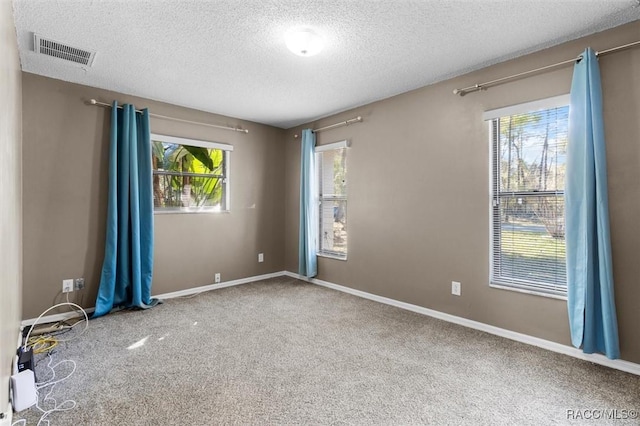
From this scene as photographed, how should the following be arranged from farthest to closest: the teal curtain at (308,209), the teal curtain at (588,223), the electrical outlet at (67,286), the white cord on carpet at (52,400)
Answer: the teal curtain at (308,209) < the electrical outlet at (67,286) < the teal curtain at (588,223) < the white cord on carpet at (52,400)

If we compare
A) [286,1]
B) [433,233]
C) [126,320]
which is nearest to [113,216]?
[126,320]

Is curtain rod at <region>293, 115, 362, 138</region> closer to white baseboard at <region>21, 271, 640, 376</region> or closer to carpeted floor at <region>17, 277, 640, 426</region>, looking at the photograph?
white baseboard at <region>21, 271, 640, 376</region>

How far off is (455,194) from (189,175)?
3289 mm

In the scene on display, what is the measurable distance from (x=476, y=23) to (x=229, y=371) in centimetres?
299

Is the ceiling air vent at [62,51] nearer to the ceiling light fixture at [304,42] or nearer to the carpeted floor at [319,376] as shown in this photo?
the ceiling light fixture at [304,42]

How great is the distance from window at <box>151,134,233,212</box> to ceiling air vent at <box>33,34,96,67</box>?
1122mm

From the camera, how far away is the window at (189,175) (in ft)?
12.8

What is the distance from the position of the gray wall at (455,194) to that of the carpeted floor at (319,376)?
35 cm

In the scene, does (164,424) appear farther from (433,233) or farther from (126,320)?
(433,233)

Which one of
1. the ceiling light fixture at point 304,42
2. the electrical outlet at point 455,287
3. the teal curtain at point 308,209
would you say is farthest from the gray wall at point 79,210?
the electrical outlet at point 455,287

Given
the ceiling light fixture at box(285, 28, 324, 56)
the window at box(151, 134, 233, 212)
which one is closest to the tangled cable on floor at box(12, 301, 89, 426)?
the window at box(151, 134, 233, 212)

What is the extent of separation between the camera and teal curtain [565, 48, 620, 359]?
2.15 meters

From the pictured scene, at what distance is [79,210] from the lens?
129 inches

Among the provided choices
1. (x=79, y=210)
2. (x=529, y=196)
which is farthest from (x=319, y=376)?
(x=79, y=210)
